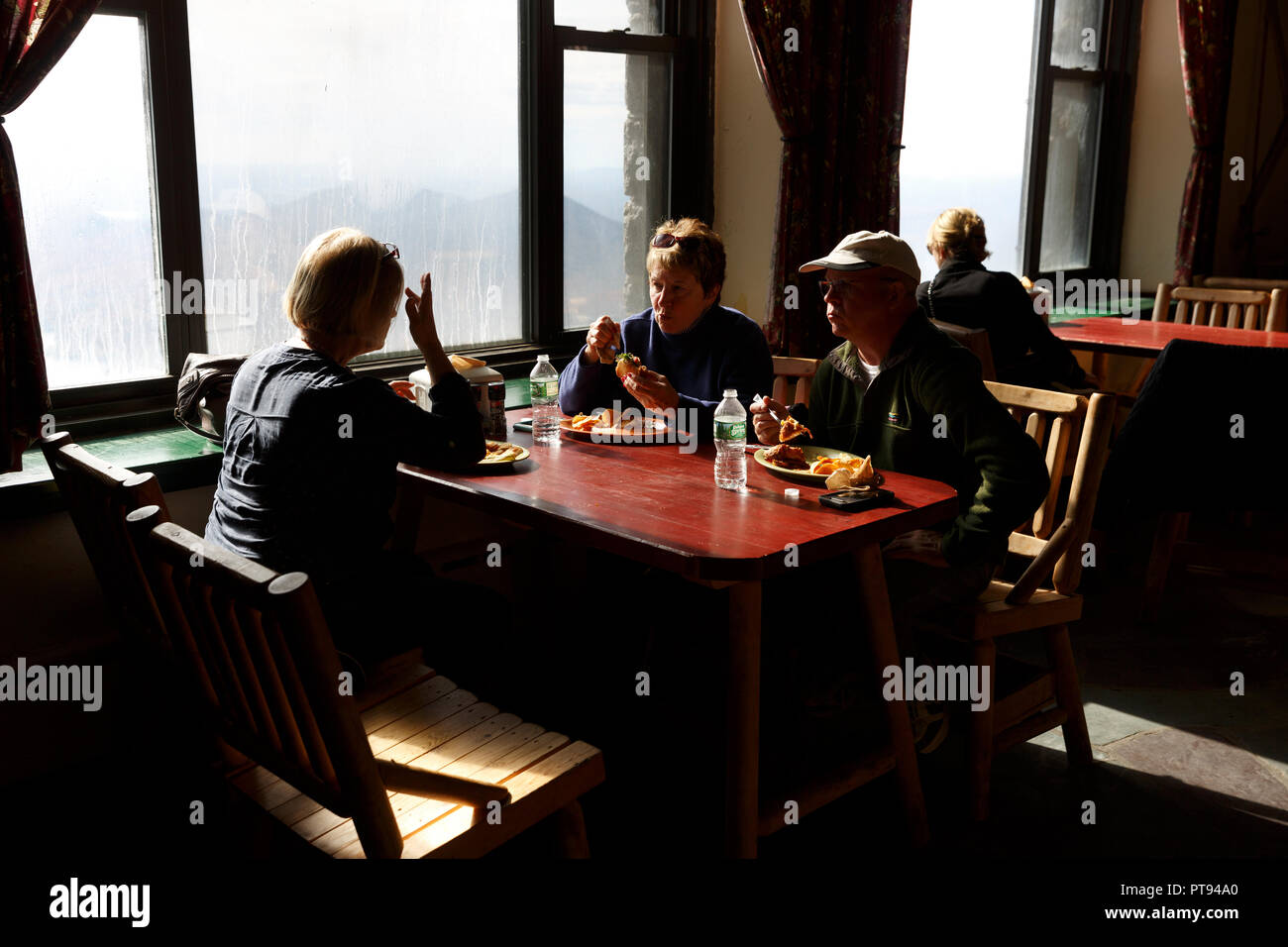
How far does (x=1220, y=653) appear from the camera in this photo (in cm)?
310

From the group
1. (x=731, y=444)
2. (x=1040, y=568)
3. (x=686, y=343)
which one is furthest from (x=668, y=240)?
(x=1040, y=568)

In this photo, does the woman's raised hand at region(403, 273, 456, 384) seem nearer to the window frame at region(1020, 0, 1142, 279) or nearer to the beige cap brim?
the beige cap brim

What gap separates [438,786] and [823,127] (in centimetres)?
283

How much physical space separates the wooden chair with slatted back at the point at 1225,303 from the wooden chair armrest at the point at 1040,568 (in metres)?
2.64

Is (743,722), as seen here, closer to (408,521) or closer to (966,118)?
(408,521)

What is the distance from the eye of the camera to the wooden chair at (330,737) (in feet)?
4.06

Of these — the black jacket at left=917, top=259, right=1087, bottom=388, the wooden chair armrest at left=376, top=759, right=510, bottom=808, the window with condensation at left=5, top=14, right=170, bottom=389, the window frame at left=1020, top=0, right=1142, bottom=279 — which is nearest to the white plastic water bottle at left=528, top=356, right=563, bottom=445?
the window with condensation at left=5, top=14, right=170, bottom=389

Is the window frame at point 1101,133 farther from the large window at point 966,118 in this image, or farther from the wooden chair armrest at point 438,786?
the wooden chair armrest at point 438,786

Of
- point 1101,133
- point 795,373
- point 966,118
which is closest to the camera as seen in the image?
point 795,373

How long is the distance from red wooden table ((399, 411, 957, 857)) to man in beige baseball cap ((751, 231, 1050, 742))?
8cm

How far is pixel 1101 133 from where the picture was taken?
18.4ft

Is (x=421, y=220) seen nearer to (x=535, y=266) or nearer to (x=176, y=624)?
(x=535, y=266)
